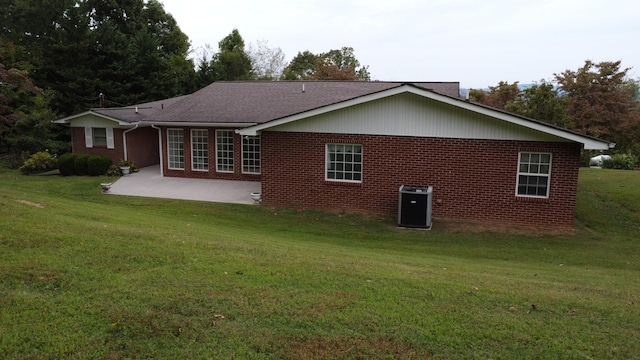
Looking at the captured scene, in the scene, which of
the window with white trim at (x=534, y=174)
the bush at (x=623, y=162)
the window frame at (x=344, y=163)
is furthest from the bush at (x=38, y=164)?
the bush at (x=623, y=162)

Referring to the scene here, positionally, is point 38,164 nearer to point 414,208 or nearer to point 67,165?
point 67,165

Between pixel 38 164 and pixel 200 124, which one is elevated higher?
pixel 200 124

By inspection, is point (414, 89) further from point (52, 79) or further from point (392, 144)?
point (52, 79)

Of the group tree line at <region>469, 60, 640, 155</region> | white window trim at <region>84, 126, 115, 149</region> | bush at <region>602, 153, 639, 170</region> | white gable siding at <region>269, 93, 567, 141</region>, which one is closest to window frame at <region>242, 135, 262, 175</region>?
white gable siding at <region>269, 93, 567, 141</region>

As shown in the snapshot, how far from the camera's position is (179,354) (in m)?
4.14

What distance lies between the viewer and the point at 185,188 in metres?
18.8

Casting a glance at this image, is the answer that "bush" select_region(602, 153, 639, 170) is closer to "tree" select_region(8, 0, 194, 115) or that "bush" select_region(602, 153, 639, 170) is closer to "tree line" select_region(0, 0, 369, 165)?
"tree line" select_region(0, 0, 369, 165)

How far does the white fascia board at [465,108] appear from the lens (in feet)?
40.4

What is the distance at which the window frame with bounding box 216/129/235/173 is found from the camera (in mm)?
20406

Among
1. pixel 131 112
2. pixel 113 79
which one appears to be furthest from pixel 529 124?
pixel 113 79

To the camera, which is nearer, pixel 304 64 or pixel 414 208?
pixel 414 208

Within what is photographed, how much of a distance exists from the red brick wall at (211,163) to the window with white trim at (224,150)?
17 centimetres

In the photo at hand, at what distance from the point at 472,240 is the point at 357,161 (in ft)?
14.2

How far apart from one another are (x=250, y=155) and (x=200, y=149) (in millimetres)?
2354
